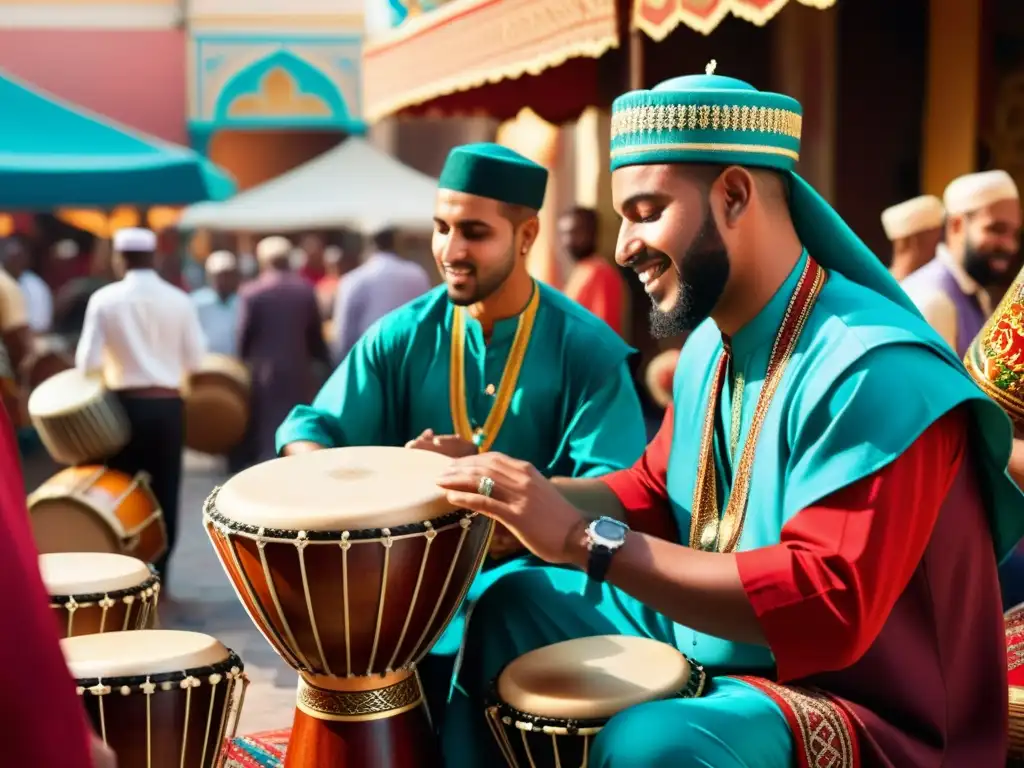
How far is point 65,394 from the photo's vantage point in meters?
6.41

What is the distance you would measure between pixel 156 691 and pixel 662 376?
14.7 ft

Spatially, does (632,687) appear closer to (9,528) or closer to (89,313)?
(9,528)

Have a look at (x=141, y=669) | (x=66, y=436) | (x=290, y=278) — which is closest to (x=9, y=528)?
(x=141, y=669)

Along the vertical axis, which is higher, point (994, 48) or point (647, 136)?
point (994, 48)

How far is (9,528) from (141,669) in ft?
5.24

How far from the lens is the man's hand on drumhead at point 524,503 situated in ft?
7.42

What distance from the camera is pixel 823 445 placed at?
2.24 m

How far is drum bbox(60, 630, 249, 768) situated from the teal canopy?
20.2ft

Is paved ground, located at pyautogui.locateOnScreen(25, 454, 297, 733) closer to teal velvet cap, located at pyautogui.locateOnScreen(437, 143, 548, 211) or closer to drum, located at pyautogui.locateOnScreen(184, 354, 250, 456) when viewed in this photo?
drum, located at pyautogui.locateOnScreen(184, 354, 250, 456)

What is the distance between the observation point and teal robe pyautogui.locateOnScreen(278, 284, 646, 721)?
3.53 m

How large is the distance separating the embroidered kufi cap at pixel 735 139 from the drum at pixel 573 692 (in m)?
0.80

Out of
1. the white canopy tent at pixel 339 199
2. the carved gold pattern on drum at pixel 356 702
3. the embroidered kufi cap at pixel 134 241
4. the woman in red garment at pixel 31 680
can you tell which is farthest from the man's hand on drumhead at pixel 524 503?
the white canopy tent at pixel 339 199

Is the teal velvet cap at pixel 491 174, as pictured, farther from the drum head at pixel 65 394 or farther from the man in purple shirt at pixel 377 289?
the man in purple shirt at pixel 377 289

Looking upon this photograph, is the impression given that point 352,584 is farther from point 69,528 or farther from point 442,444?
point 69,528
